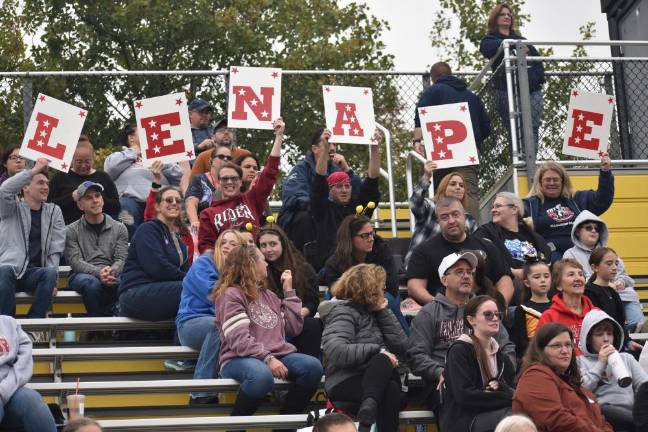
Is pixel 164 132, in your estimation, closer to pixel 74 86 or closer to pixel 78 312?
pixel 78 312

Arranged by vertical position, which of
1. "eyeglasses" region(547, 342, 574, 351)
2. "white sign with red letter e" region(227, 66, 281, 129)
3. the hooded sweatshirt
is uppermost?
"white sign with red letter e" region(227, 66, 281, 129)

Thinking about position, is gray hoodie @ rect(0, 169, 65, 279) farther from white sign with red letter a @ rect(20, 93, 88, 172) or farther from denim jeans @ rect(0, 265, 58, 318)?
white sign with red letter a @ rect(20, 93, 88, 172)

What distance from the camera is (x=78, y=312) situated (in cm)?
1402

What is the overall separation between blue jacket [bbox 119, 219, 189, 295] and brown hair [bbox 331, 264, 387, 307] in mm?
1654

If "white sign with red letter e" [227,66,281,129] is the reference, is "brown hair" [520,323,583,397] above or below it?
below

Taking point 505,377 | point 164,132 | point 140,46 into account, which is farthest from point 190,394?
point 140,46

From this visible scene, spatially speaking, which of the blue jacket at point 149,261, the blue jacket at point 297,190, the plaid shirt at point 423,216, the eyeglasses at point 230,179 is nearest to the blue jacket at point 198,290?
the blue jacket at point 149,261

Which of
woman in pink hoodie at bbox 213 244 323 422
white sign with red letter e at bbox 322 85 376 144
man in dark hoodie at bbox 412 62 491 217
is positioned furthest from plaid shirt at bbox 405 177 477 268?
woman in pink hoodie at bbox 213 244 323 422

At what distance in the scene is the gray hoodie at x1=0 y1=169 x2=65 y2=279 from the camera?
13344 millimetres

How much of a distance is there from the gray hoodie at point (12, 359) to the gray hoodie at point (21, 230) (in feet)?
6.82

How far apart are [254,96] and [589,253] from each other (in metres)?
3.49

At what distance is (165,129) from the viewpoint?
49.7 feet

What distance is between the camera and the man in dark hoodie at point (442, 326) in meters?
11.8

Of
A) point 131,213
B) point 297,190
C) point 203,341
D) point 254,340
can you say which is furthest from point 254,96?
point 254,340
